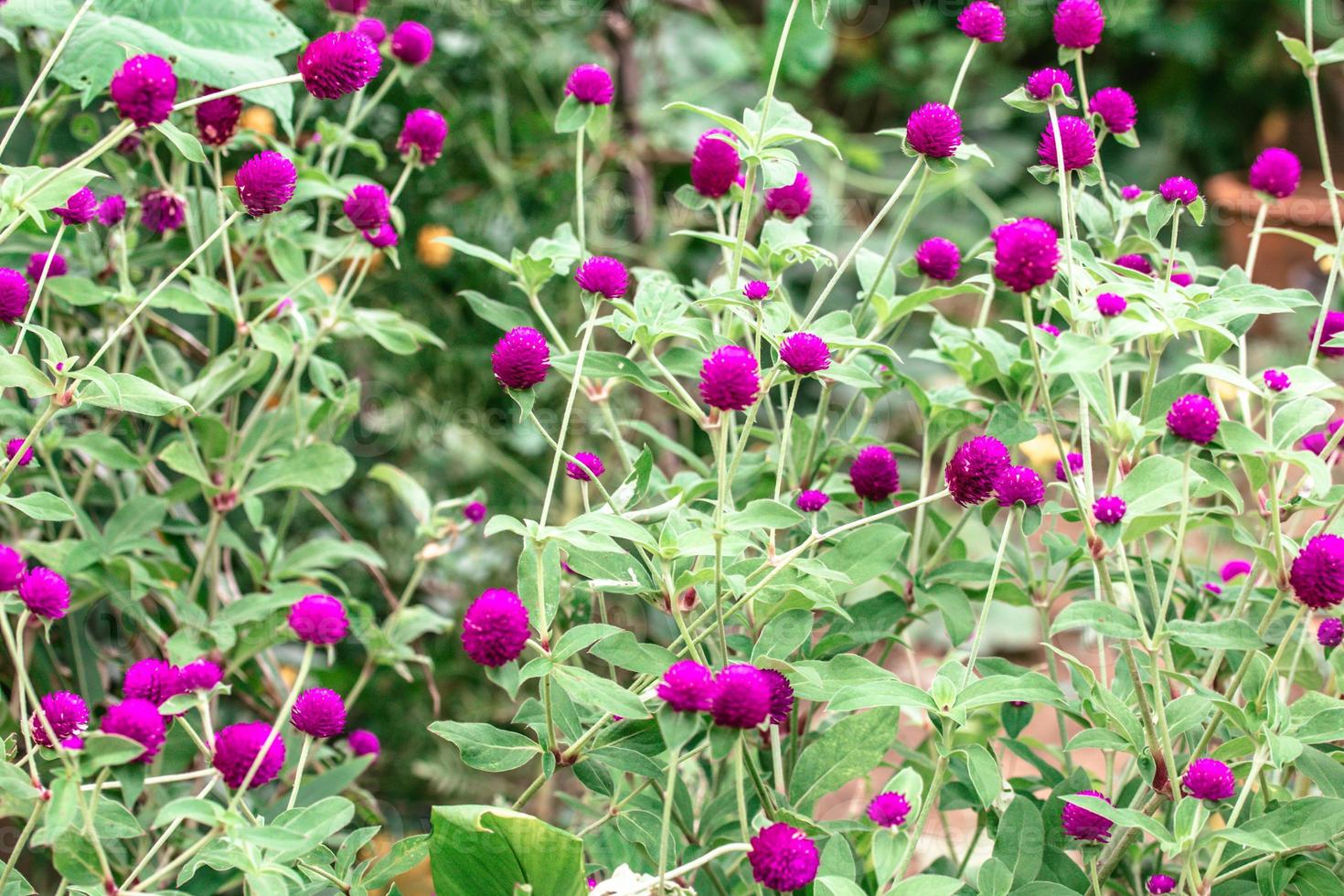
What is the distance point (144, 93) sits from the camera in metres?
0.53

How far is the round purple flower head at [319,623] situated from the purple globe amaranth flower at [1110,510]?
383 millimetres

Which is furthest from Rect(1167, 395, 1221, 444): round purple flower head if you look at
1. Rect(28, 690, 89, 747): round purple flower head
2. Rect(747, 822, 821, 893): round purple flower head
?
Rect(28, 690, 89, 747): round purple flower head

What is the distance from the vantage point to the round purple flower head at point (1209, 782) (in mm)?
554

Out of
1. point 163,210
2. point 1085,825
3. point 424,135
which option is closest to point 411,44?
point 424,135

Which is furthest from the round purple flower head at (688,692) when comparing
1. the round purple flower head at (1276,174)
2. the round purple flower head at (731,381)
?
the round purple flower head at (1276,174)

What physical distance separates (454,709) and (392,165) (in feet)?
2.27

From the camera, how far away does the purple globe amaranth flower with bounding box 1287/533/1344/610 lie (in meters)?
0.55

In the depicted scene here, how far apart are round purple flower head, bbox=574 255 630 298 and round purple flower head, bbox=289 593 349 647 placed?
215 mm

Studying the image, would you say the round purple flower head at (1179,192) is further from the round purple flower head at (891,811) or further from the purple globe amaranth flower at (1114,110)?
the round purple flower head at (891,811)

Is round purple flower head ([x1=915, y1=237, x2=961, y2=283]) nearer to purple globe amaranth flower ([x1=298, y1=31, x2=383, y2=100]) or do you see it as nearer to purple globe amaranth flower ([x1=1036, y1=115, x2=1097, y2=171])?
purple globe amaranth flower ([x1=1036, y1=115, x2=1097, y2=171])

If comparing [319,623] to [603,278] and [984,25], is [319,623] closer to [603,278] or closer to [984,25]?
[603,278]

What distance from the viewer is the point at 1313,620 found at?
82 centimetres

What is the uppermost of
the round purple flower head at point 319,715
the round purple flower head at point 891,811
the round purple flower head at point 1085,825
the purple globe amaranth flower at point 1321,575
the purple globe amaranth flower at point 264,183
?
the purple globe amaranth flower at point 264,183

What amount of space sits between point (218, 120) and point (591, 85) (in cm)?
25
